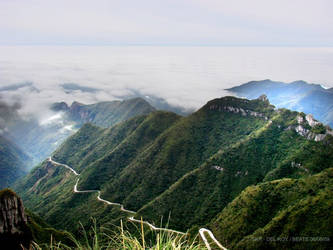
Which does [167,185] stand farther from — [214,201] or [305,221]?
[305,221]

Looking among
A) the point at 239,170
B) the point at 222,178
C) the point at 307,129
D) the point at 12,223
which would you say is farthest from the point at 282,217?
the point at 12,223

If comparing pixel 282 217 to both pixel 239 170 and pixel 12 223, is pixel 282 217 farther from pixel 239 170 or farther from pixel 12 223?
pixel 12 223

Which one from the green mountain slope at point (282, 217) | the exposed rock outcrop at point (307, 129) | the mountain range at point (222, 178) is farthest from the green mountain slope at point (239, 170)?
the green mountain slope at point (282, 217)

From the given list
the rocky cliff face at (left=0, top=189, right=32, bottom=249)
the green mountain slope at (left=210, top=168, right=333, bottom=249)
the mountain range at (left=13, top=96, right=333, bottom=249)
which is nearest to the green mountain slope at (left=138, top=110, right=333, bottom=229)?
the mountain range at (left=13, top=96, right=333, bottom=249)

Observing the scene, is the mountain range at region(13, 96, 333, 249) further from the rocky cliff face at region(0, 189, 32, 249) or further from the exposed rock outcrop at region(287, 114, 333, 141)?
the rocky cliff face at region(0, 189, 32, 249)

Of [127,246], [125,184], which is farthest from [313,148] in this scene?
[127,246]

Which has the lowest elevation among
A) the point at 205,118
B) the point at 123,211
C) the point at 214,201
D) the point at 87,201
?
the point at 87,201
